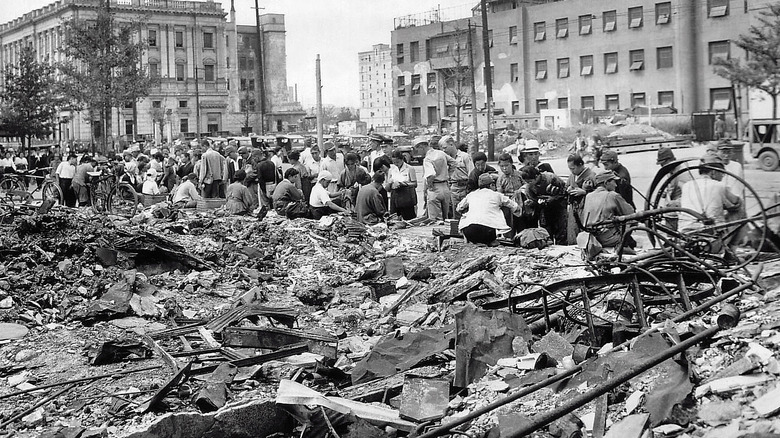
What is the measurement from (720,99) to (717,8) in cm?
557

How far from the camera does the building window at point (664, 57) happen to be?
188 ft

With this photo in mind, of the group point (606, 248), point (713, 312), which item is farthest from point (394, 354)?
point (606, 248)

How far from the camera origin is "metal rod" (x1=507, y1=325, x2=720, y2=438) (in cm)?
499

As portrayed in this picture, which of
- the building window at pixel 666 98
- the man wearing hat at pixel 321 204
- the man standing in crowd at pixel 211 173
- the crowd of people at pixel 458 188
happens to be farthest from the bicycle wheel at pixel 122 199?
the building window at pixel 666 98

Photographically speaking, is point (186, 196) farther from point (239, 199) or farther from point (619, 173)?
point (619, 173)

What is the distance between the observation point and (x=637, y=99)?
5912 centimetres

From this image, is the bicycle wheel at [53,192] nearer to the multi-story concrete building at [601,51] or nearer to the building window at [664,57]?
the multi-story concrete building at [601,51]

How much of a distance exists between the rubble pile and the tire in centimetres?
1581

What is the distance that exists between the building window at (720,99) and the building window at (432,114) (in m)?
24.0

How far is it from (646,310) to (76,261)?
8303 mm

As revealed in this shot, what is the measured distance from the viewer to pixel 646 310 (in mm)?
7617

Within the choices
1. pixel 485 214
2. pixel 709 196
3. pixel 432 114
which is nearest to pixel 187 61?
pixel 432 114

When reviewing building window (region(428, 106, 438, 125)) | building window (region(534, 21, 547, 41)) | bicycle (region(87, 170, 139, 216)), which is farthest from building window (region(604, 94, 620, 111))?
bicycle (region(87, 170, 139, 216))

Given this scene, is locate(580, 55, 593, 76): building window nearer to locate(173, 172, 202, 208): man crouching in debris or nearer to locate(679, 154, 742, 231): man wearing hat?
locate(173, 172, 202, 208): man crouching in debris
